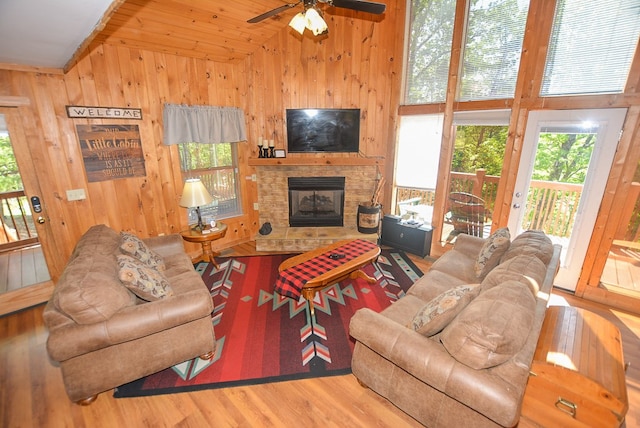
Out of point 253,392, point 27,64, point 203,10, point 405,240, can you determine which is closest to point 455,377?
point 253,392

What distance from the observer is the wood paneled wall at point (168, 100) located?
3059mm

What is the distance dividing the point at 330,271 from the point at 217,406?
4.91 feet

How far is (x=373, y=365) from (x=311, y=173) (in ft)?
11.1

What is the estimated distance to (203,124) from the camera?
4.14 metres

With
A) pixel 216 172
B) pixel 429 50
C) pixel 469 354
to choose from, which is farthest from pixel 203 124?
pixel 469 354

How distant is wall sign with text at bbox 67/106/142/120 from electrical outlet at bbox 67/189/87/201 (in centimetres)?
85

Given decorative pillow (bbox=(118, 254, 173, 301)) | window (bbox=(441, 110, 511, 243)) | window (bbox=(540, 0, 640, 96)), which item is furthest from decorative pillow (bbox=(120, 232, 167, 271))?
window (bbox=(540, 0, 640, 96))

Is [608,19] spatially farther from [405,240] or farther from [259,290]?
[259,290]

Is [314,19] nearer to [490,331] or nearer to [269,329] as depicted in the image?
[490,331]

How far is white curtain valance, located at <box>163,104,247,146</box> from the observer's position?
3.86 m

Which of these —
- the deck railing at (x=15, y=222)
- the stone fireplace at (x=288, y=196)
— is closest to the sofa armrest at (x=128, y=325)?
the stone fireplace at (x=288, y=196)

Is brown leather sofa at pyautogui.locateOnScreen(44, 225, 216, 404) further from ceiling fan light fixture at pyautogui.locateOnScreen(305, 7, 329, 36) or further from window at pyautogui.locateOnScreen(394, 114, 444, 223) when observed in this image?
window at pyautogui.locateOnScreen(394, 114, 444, 223)

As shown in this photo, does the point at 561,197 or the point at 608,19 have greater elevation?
the point at 608,19

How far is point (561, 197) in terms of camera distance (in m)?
3.39
